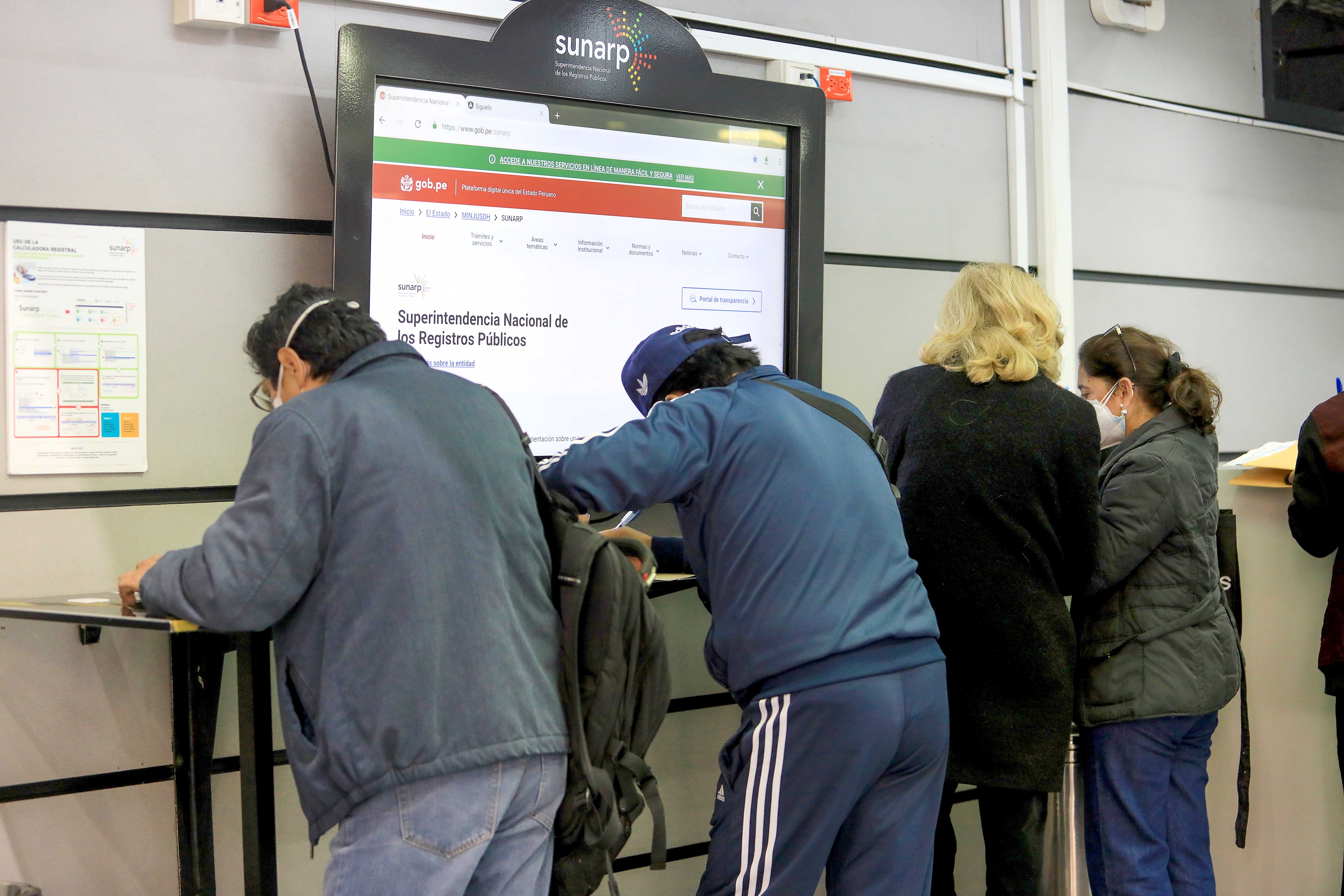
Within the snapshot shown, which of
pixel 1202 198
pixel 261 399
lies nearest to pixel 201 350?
pixel 261 399

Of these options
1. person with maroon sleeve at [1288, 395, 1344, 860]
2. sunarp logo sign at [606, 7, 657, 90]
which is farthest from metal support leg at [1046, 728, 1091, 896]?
sunarp logo sign at [606, 7, 657, 90]

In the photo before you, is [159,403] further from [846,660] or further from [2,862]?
[846,660]

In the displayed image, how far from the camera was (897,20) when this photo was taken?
283 cm

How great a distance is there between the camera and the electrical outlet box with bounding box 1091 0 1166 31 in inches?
122

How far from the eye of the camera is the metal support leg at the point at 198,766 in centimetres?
177

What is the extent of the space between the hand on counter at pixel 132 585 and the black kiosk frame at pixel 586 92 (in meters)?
0.65

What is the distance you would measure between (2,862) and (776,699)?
4.69 ft

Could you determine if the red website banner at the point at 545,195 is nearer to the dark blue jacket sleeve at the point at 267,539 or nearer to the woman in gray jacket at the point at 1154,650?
the dark blue jacket sleeve at the point at 267,539

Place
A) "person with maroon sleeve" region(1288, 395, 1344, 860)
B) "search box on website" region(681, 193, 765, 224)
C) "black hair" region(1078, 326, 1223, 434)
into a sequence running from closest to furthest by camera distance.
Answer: "black hair" region(1078, 326, 1223, 434) → "search box on website" region(681, 193, 765, 224) → "person with maroon sleeve" region(1288, 395, 1344, 860)

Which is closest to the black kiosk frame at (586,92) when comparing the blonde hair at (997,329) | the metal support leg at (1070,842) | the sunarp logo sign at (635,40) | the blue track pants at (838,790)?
the sunarp logo sign at (635,40)

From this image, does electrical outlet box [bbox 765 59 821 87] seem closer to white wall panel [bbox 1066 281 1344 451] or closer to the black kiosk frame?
the black kiosk frame

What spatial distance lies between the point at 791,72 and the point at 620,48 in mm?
547

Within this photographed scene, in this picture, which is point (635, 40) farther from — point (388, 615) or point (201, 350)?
point (388, 615)

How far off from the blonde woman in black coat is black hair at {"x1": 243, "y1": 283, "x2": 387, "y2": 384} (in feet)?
3.50
